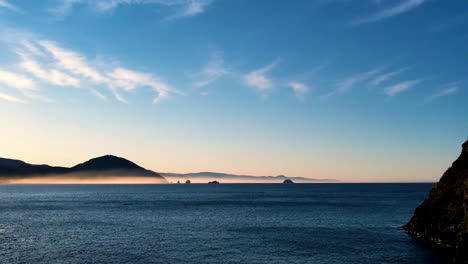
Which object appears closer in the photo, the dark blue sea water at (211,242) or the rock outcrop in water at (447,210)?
the dark blue sea water at (211,242)

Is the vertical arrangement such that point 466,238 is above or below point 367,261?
above

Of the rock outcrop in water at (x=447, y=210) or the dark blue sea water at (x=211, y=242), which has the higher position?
the rock outcrop in water at (x=447, y=210)

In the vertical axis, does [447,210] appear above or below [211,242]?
above

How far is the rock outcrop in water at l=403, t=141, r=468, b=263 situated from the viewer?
49.3m

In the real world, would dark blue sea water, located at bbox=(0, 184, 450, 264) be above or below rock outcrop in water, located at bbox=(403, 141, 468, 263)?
below

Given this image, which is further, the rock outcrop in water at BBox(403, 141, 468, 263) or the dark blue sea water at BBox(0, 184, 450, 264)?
the rock outcrop in water at BBox(403, 141, 468, 263)

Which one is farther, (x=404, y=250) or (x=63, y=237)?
(x=63, y=237)

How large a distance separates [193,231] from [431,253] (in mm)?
39852

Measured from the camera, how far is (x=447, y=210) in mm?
52375

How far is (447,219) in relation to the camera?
170 ft

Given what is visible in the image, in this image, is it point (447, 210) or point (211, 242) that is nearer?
point (447, 210)

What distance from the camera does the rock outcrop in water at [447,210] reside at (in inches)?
1940

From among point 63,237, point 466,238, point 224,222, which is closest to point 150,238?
point 63,237

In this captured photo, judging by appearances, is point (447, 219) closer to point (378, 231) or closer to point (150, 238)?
Answer: point (378, 231)
